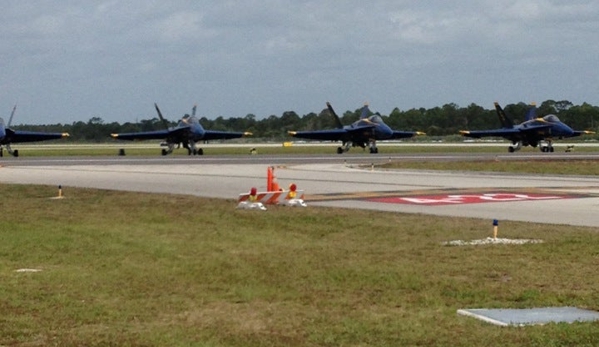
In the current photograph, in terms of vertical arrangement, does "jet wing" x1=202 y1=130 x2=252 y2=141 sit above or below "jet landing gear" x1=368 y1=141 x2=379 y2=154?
above

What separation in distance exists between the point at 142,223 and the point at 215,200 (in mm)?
6908

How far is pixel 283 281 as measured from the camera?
13.0 m

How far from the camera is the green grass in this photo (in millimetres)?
9422

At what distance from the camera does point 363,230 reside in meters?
19.8

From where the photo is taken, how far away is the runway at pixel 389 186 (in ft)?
81.0

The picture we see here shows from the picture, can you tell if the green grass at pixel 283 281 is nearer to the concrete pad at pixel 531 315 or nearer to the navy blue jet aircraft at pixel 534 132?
the concrete pad at pixel 531 315

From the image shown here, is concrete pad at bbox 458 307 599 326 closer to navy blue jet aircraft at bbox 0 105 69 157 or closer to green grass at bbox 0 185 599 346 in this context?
green grass at bbox 0 185 599 346

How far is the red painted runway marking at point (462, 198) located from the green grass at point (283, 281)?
524 cm

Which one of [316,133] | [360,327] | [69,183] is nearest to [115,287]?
[360,327]

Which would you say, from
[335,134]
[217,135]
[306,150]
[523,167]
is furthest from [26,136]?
→ [523,167]

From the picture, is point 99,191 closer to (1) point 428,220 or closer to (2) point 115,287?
(1) point 428,220

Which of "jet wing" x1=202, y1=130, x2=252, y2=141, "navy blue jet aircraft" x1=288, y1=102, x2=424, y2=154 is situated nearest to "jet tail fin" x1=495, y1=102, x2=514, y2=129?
"navy blue jet aircraft" x1=288, y1=102, x2=424, y2=154

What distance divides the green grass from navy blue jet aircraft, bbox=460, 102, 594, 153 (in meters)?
60.0

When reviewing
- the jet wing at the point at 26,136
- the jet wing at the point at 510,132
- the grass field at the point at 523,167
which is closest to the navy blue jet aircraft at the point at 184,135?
the jet wing at the point at 26,136
